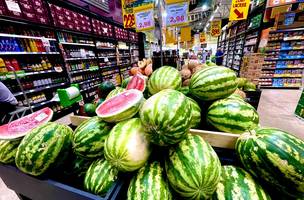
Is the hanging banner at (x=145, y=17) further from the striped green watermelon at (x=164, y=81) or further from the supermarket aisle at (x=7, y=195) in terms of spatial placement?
the supermarket aisle at (x=7, y=195)

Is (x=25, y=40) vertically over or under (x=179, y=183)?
over

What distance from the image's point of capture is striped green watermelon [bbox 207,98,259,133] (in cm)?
76

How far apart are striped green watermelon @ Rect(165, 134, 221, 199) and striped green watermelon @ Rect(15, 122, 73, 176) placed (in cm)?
57

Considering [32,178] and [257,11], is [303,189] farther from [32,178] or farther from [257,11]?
[257,11]

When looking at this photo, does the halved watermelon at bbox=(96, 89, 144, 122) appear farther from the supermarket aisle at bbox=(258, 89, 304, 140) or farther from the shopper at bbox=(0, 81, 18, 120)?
the supermarket aisle at bbox=(258, 89, 304, 140)

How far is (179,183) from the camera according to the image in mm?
548

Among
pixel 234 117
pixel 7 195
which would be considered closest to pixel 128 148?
pixel 234 117

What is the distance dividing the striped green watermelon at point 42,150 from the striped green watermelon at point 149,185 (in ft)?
1.47

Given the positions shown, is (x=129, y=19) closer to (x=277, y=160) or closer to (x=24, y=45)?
(x=24, y=45)

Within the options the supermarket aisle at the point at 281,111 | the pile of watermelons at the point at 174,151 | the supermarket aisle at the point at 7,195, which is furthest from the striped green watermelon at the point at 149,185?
the supermarket aisle at the point at 281,111

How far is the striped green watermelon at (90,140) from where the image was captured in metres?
0.76

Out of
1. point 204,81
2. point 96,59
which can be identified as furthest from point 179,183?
point 96,59

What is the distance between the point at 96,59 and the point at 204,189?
6.55 meters

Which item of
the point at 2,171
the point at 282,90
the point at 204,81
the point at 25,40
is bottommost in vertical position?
the point at 282,90
